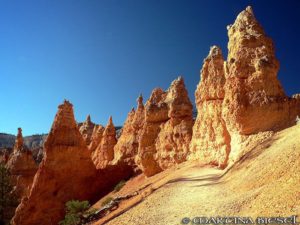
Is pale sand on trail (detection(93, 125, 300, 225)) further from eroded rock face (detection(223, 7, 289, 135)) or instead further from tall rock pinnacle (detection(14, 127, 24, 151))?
tall rock pinnacle (detection(14, 127, 24, 151))

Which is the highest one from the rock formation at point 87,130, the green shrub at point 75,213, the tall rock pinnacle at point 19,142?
the rock formation at point 87,130

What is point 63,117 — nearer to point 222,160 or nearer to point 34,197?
point 34,197

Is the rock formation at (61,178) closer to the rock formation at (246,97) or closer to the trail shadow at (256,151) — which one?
the rock formation at (246,97)

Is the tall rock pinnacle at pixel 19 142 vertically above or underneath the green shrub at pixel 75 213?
above

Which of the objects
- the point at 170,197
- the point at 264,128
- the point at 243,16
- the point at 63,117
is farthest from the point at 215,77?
the point at 63,117

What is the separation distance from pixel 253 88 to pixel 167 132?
16.5 metres

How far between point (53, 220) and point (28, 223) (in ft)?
6.45

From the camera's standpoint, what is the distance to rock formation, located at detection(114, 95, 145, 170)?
140 ft

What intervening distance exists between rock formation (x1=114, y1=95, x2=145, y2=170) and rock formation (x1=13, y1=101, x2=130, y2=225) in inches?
286

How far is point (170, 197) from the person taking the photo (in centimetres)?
1425

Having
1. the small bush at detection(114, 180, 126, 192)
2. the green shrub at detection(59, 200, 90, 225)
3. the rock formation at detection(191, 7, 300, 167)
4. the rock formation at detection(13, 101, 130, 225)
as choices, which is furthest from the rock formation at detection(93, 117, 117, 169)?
the rock formation at detection(191, 7, 300, 167)

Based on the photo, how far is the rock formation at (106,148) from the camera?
48438 mm

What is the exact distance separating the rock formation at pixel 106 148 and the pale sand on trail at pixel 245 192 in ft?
109

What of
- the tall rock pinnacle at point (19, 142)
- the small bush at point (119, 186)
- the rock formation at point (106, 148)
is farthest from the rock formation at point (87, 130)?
the small bush at point (119, 186)
